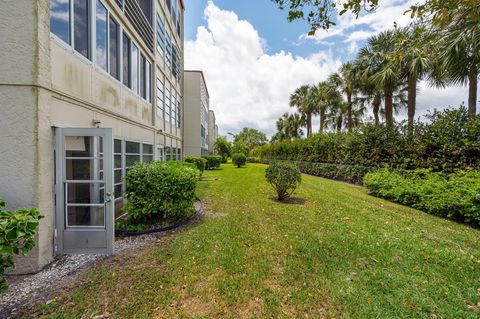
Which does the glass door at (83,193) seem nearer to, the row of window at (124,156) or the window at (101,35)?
the row of window at (124,156)

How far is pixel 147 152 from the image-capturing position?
9.45 meters

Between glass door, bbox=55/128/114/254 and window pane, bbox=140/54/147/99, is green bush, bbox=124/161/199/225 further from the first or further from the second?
window pane, bbox=140/54/147/99

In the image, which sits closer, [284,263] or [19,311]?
[19,311]

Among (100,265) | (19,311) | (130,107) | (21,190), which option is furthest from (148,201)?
(130,107)

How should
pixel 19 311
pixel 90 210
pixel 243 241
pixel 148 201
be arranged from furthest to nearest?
pixel 148 201
pixel 243 241
pixel 90 210
pixel 19 311

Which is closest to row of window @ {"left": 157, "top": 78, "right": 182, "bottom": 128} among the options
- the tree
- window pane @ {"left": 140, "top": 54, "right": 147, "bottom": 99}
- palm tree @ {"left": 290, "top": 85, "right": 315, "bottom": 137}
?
window pane @ {"left": 140, "top": 54, "right": 147, "bottom": 99}

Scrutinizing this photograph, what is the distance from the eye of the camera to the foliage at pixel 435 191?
6.07 metres

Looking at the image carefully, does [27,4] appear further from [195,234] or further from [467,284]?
[467,284]

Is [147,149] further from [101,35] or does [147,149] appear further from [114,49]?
[101,35]

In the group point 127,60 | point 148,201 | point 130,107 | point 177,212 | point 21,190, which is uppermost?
point 127,60

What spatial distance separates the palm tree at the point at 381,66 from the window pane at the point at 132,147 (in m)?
14.2

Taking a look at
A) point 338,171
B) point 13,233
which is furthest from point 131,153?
point 338,171

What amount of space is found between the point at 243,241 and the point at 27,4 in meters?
5.77

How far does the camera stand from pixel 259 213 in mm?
6852
